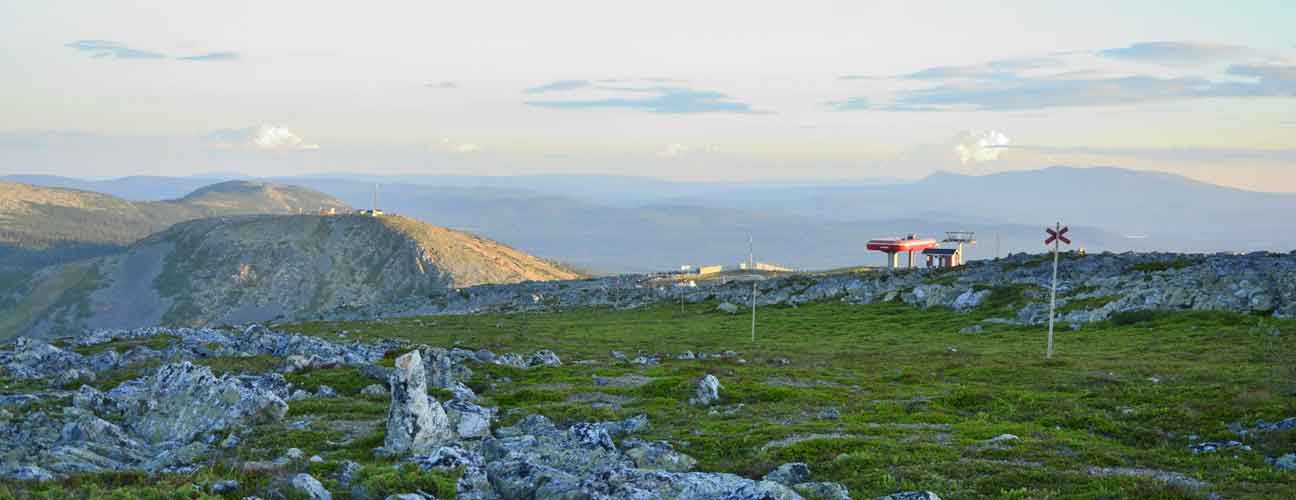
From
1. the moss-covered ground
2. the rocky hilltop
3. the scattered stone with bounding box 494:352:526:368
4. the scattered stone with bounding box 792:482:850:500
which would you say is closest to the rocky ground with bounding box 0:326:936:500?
the scattered stone with bounding box 792:482:850:500

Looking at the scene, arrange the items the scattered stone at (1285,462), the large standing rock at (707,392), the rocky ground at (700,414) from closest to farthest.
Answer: the rocky ground at (700,414)
the scattered stone at (1285,462)
the large standing rock at (707,392)

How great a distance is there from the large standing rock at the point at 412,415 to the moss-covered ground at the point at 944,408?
1.09m

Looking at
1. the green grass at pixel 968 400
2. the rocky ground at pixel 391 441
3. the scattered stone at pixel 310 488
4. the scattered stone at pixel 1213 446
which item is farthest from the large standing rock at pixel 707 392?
the scattered stone at pixel 310 488

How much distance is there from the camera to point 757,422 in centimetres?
3425

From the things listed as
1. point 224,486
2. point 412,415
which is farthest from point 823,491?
point 224,486

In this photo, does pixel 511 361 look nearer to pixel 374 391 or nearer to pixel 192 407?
pixel 374 391

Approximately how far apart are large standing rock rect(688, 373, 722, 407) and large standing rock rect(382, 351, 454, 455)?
39.1ft

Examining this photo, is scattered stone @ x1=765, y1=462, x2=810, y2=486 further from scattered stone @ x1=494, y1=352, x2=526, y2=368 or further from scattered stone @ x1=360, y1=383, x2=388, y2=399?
scattered stone @ x1=494, y1=352, x2=526, y2=368

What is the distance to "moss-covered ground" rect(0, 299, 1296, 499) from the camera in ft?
78.3

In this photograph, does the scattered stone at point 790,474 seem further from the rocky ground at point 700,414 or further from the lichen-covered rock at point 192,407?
the lichen-covered rock at point 192,407

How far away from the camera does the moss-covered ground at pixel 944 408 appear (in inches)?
940

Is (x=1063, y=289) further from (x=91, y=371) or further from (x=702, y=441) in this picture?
(x=91, y=371)

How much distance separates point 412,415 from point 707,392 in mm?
13571

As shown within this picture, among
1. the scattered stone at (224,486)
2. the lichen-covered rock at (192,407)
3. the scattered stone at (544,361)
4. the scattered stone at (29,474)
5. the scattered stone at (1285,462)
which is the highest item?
the scattered stone at (1285,462)
